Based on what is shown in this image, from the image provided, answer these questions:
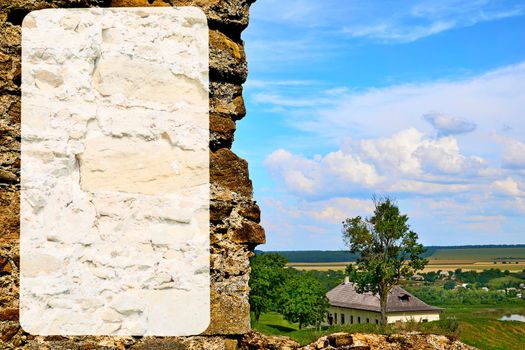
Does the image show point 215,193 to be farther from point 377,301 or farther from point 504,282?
Answer: point 504,282

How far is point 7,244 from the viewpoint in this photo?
101 inches

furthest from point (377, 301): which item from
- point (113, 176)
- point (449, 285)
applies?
point (449, 285)

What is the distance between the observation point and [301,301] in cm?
4069

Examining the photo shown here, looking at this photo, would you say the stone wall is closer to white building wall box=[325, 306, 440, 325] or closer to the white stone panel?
the white stone panel

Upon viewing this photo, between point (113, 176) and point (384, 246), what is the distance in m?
34.7

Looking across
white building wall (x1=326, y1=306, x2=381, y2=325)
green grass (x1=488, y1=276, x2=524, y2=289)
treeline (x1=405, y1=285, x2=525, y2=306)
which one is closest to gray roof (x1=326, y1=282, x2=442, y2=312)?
white building wall (x1=326, y1=306, x2=381, y2=325)

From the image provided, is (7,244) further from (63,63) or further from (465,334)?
(465,334)

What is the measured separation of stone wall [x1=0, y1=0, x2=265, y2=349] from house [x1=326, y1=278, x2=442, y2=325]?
45.8m

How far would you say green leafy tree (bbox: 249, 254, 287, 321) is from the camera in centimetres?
3769

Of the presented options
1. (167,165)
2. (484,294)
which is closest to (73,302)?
(167,165)

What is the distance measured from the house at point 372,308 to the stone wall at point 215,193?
150 feet

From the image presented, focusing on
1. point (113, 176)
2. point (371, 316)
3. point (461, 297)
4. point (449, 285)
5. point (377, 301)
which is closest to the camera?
point (113, 176)

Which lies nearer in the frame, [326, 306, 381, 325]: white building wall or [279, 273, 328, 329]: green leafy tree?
[279, 273, 328, 329]: green leafy tree

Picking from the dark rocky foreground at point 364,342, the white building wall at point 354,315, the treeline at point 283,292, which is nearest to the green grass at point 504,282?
the white building wall at point 354,315
